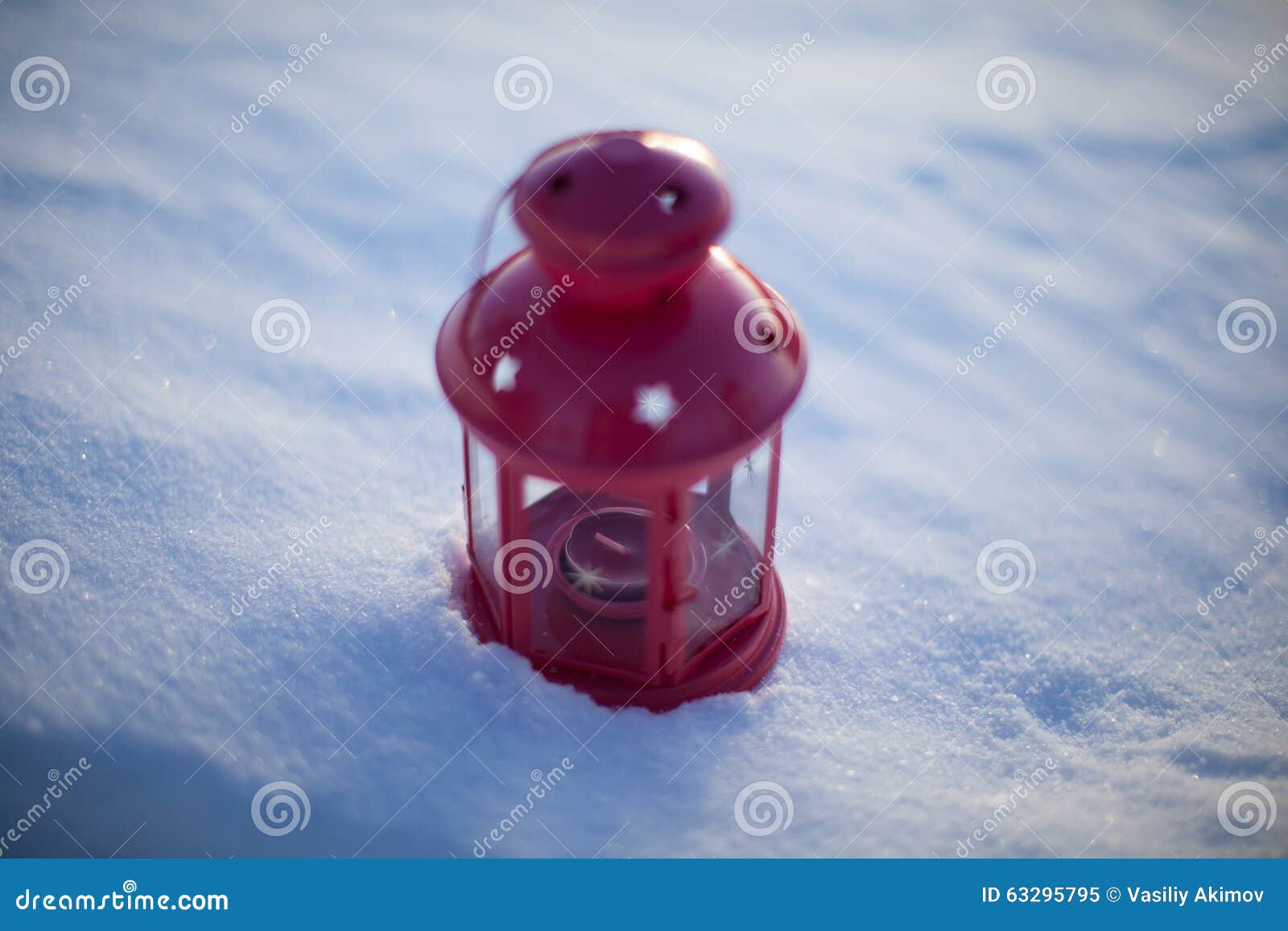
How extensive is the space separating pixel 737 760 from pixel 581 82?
5290 mm

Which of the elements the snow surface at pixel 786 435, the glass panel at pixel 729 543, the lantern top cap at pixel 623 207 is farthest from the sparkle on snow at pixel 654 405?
the snow surface at pixel 786 435

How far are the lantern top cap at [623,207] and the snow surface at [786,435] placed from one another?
67.4 inches

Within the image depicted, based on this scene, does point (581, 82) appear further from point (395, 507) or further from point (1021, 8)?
point (395, 507)

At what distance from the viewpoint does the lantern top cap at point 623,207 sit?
3428 millimetres

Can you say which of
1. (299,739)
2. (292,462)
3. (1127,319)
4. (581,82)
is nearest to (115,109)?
(581,82)

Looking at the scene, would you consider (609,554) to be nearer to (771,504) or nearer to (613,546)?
(613,546)

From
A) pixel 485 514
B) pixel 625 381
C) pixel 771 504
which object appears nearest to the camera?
pixel 625 381

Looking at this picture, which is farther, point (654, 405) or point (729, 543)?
point (729, 543)

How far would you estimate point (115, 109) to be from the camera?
723cm

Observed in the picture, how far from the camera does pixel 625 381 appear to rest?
361 cm

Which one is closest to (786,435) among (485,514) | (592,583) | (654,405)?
(592,583)

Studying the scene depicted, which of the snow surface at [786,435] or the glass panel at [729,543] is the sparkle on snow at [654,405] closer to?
the glass panel at [729,543]

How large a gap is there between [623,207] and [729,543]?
1842 mm

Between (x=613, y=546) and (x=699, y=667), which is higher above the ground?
(x=613, y=546)
